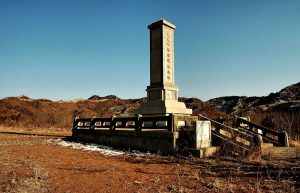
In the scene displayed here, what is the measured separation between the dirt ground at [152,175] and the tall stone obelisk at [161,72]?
6.01 metres

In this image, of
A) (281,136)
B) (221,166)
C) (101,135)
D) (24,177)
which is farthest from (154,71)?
(24,177)

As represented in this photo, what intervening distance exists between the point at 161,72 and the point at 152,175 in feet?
30.3

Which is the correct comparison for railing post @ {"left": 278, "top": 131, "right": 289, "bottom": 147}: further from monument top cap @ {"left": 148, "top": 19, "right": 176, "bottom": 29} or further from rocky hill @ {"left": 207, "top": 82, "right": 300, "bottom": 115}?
rocky hill @ {"left": 207, "top": 82, "right": 300, "bottom": 115}

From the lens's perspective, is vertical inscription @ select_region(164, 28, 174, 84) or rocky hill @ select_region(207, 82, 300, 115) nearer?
vertical inscription @ select_region(164, 28, 174, 84)

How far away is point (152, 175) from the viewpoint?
6941 millimetres

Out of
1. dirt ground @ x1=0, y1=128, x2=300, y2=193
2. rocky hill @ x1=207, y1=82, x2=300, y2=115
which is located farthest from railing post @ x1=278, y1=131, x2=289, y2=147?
rocky hill @ x1=207, y1=82, x2=300, y2=115

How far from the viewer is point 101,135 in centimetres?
1445

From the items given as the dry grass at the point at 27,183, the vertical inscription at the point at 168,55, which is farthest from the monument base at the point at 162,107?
the dry grass at the point at 27,183

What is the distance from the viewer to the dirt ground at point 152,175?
223 inches

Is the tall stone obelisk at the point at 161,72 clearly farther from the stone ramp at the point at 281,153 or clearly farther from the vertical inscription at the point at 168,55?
the stone ramp at the point at 281,153

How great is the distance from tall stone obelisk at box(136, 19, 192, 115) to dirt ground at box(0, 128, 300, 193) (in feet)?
19.7

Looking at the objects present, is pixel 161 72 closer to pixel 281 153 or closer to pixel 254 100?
pixel 281 153

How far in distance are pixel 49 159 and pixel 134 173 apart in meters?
4.12

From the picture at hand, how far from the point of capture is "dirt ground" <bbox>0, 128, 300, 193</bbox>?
5667 millimetres
